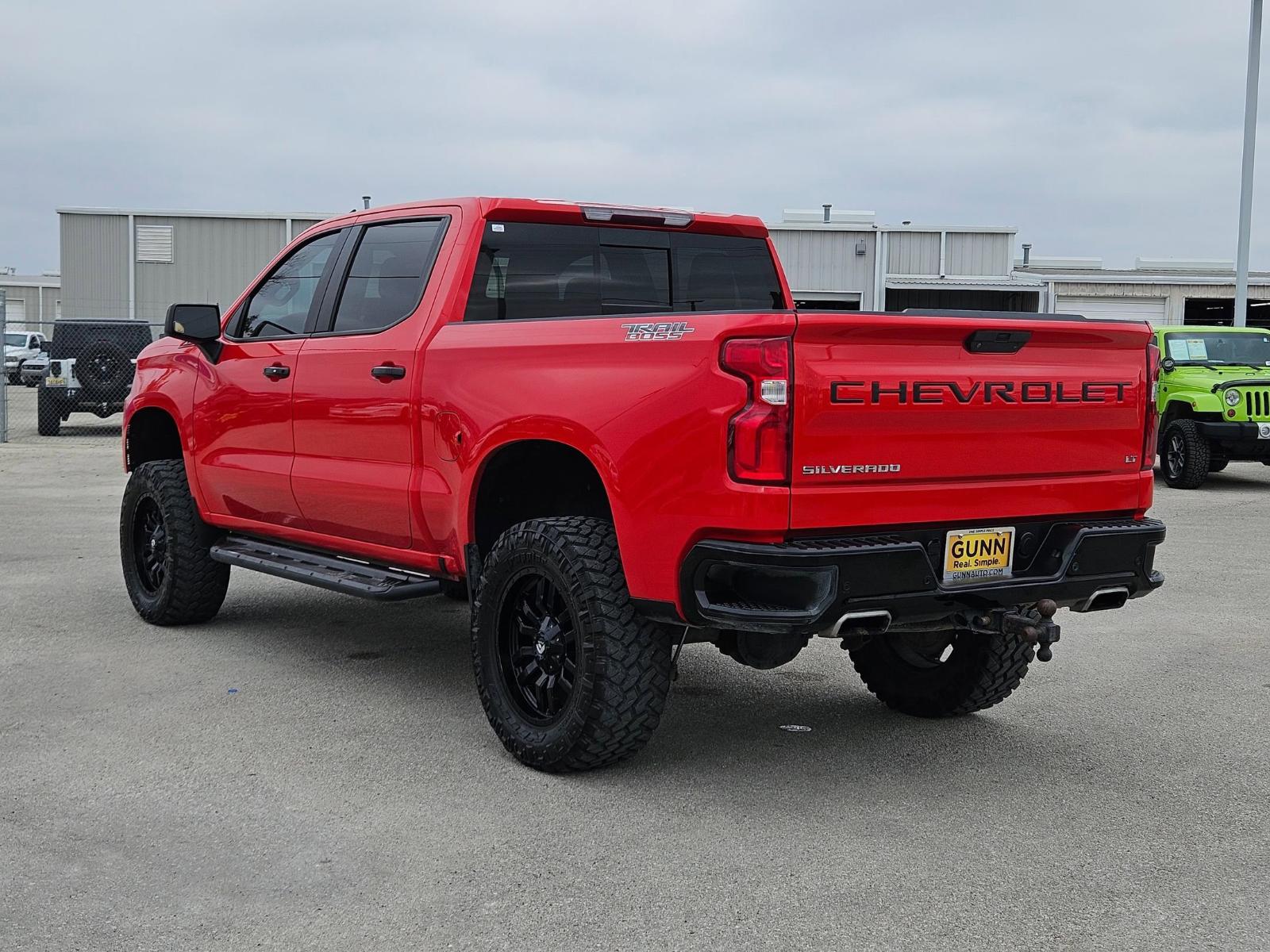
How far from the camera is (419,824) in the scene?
161 inches

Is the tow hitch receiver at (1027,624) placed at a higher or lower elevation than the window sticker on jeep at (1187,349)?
lower

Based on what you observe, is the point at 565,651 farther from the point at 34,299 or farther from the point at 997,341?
the point at 34,299

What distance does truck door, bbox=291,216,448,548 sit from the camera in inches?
210

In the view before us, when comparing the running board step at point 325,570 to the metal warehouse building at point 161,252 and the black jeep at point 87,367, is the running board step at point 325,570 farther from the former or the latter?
the metal warehouse building at point 161,252

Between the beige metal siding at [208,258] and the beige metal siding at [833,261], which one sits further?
the beige metal siding at [208,258]

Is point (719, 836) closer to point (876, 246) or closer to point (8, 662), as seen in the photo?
point (8, 662)

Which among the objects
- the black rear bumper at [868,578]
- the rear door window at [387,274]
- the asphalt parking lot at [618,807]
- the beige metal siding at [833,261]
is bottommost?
the asphalt parking lot at [618,807]

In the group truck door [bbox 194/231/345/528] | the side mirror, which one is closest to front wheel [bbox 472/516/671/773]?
truck door [bbox 194/231/345/528]

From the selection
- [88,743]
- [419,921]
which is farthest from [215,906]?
[88,743]

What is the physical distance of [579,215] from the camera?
18.4ft

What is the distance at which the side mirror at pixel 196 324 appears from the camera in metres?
6.45

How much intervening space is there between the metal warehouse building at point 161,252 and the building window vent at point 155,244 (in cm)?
2

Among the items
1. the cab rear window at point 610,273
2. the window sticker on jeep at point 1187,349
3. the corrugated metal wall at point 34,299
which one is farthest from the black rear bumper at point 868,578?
the corrugated metal wall at point 34,299

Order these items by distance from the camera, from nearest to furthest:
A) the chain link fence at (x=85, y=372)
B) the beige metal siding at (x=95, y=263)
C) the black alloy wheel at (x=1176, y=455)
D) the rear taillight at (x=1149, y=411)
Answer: the rear taillight at (x=1149, y=411)
the black alloy wheel at (x=1176, y=455)
the chain link fence at (x=85, y=372)
the beige metal siding at (x=95, y=263)
